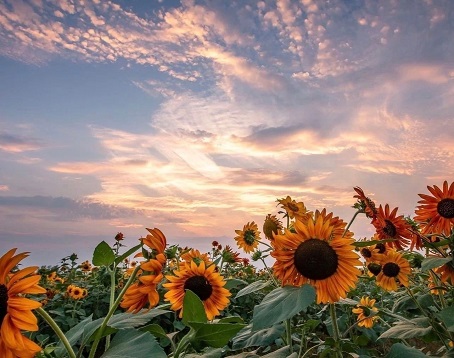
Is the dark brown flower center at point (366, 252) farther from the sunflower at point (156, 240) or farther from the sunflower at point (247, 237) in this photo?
the sunflower at point (156, 240)

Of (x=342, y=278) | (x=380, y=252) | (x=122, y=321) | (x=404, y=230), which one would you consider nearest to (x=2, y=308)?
(x=122, y=321)

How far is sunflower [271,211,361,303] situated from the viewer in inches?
69.2

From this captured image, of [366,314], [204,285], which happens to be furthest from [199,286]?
[366,314]

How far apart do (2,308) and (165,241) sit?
551 millimetres

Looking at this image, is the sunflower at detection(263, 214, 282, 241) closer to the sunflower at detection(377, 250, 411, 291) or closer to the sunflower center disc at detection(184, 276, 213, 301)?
the sunflower center disc at detection(184, 276, 213, 301)

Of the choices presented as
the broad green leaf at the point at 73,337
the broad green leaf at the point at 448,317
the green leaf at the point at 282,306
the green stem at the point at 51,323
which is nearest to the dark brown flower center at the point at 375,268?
the broad green leaf at the point at 448,317

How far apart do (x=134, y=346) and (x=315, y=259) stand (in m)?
0.78

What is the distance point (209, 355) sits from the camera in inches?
64.9

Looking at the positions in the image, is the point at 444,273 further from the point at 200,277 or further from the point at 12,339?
the point at 12,339

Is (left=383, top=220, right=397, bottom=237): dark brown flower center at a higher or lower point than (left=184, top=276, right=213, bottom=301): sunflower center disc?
higher

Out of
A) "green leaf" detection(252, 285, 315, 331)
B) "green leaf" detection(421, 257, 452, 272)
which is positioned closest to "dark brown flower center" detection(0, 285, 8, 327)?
"green leaf" detection(252, 285, 315, 331)

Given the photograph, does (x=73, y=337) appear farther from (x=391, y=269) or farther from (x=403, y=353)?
(x=391, y=269)

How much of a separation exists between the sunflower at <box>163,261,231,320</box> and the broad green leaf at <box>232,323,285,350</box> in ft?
0.70

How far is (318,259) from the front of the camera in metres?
1.77
